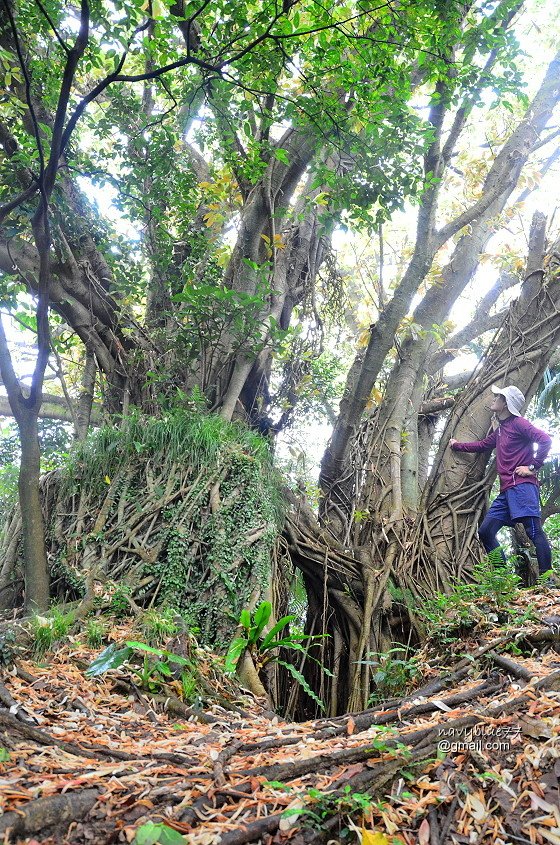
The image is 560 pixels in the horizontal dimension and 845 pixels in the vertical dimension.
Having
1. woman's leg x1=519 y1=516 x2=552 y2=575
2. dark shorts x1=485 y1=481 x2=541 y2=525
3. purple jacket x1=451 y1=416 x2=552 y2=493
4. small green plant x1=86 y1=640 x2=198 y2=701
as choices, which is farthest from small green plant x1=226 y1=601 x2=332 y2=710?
purple jacket x1=451 y1=416 x2=552 y2=493

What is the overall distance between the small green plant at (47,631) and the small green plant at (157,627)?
1.56 ft

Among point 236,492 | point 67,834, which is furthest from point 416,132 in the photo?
point 67,834

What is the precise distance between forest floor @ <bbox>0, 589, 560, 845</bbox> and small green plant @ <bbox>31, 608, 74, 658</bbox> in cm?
48

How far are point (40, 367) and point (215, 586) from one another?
2.06 meters

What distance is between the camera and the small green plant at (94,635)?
135 inches

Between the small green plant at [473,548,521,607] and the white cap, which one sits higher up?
the white cap

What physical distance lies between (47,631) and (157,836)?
2.13 m

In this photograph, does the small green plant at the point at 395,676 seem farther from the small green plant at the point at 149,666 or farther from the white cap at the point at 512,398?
the white cap at the point at 512,398

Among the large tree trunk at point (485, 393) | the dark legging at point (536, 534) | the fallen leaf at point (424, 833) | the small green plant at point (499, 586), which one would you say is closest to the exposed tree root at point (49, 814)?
the fallen leaf at point (424, 833)

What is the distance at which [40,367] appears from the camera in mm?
3814

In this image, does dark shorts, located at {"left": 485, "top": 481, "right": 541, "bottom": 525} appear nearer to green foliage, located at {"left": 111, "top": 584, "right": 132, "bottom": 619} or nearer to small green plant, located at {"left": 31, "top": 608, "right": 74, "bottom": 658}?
green foliage, located at {"left": 111, "top": 584, "right": 132, "bottom": 619}

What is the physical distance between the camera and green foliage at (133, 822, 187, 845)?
1.43m

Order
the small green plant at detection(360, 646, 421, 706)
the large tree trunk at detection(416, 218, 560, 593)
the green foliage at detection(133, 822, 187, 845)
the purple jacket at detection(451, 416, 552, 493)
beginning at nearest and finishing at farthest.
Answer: the green foliage at detection(133, 822, 187, 845) < the small green plant at detection(360, 646, 421, 706) < the purple jacket at detection(451, 416, 552, 493) < the large tree trunk at detection(416, 218, 560, 593)

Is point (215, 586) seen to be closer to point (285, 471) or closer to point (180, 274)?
point (285, 471)
